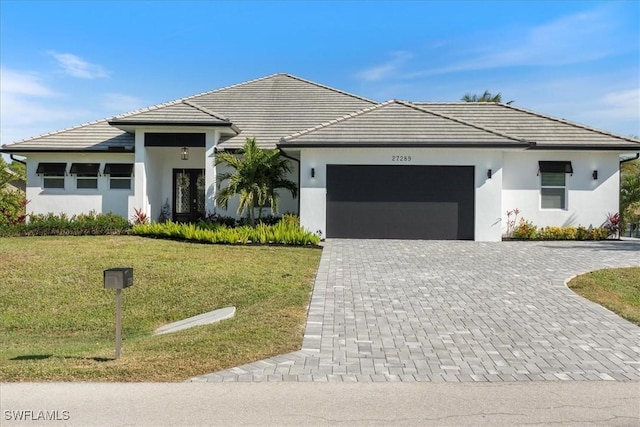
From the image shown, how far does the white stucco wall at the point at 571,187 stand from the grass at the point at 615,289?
6623 millimetres

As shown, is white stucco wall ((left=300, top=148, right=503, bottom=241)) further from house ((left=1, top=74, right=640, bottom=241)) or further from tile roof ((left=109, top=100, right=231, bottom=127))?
tile roof ((left=109, top=100, right=231, bottom=127))

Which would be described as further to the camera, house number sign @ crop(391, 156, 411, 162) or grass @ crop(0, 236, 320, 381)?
house number sign @ crop(391, 156, 411, 162)

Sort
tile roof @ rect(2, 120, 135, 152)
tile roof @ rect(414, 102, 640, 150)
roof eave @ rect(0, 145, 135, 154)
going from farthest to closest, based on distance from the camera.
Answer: tile roof @ rect(2, 120, 135, 152) < roof eave @ rect(0, 145, 135, 154) < tile roof @ rect(414, 102, 640, 150)

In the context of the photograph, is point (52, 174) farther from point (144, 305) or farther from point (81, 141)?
point (144, 305)

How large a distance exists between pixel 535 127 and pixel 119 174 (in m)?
16.6

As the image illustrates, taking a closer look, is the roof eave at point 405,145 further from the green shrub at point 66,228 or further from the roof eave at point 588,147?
the green shrub at point 66,228

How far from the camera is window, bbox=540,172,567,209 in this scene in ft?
60.7

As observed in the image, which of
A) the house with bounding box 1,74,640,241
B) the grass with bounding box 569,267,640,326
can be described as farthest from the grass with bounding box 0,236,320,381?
the grass with bounding box 569,267,640,326

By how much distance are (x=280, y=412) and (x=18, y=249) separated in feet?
40.3

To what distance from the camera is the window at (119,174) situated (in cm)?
2027

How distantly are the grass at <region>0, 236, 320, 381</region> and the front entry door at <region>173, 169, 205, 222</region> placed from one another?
17.0 feet

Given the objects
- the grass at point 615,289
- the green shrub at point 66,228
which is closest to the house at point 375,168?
the green shrub at point 66,228

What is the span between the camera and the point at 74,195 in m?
20.5

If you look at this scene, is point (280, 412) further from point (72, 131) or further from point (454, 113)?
point (72, 131)
